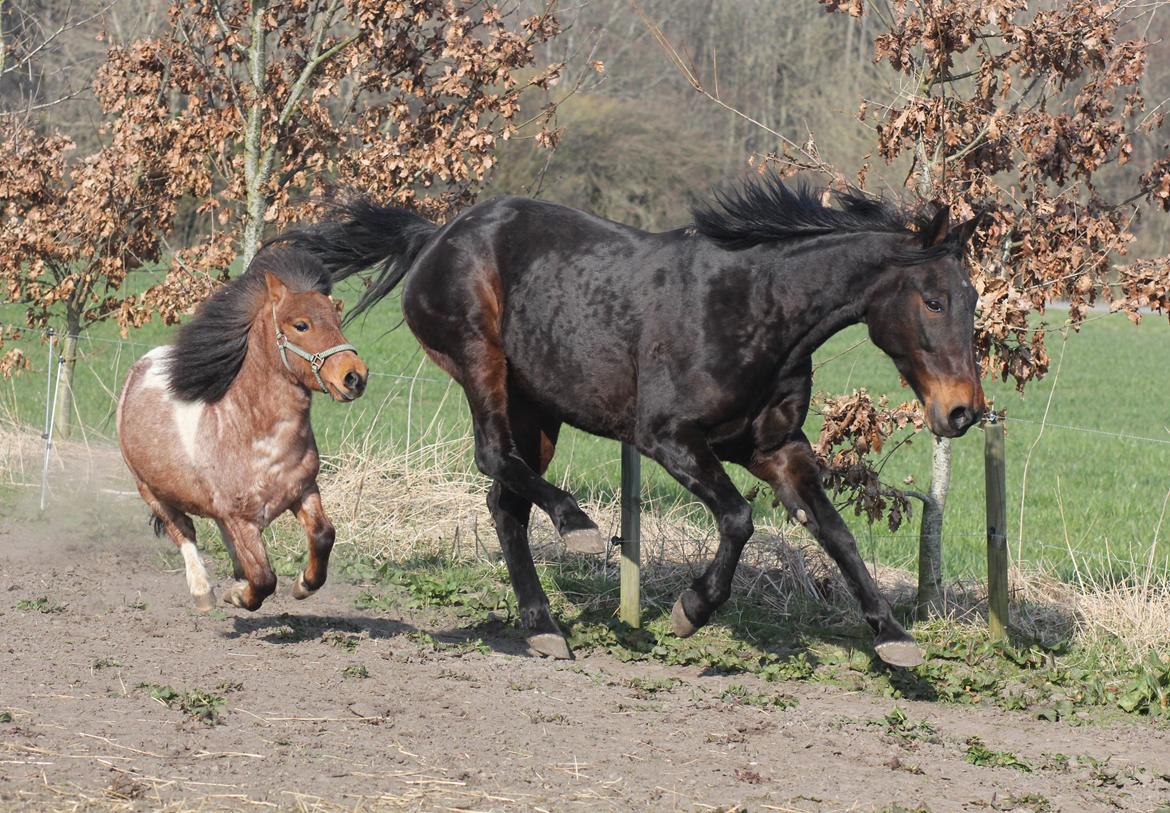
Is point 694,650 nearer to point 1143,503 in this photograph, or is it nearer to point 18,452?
point 18,452

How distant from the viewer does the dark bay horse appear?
5238 mm

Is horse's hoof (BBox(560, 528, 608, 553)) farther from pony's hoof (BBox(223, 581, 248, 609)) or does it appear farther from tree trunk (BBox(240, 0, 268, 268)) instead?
tree trunk (BBox(240, 0, 268, 268))

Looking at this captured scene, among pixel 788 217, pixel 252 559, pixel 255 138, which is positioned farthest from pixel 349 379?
pixel 255 138

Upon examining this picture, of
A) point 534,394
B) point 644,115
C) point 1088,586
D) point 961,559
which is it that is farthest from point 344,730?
point 644,115

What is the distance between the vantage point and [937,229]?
5.15 m

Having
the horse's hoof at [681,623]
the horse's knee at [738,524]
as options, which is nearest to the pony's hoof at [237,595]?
the horse's hoof at [681,623]

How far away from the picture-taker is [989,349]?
6562mm

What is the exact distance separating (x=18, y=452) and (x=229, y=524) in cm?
510

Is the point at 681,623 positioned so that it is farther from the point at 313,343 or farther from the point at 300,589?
the point at 313,343

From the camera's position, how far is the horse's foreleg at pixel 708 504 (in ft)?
18.1

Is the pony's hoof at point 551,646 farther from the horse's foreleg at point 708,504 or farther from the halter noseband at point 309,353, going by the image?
the halter noseband at point 309,353

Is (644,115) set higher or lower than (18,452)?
higher

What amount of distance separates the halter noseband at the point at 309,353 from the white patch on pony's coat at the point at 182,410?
498 mm

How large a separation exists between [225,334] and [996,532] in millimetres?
3581
